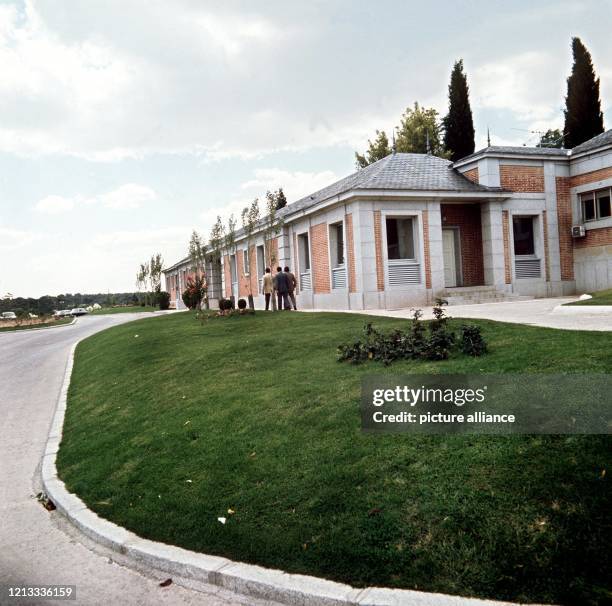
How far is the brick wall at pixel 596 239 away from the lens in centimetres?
2406

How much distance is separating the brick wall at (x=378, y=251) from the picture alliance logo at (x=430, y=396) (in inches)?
638

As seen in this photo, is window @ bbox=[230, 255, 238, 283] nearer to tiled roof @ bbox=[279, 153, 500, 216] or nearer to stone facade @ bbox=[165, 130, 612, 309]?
stone facade @ bbox=[165, 130, 612, 309]

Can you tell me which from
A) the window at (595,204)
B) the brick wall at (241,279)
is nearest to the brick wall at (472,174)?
the window at (595,204)

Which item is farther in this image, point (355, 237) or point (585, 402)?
point (355, 237)

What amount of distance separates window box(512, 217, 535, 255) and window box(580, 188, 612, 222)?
90.2 inches

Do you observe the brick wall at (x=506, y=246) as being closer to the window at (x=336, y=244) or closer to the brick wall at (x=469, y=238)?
the brick wall at (x=469, y=238)

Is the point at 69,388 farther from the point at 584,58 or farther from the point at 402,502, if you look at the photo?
the point at 584,58

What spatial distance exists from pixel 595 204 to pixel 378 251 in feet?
32.9

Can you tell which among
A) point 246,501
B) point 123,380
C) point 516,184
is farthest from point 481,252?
point 246,501

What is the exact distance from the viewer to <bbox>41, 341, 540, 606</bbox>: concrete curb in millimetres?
3578

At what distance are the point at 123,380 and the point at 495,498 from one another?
919 centimetres

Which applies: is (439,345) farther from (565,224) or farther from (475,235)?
(565,224)

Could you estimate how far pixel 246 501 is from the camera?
5.11 meters

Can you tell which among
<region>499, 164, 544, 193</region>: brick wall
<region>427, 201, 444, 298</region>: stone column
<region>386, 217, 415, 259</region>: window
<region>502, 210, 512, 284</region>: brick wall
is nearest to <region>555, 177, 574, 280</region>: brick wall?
<region>499, 164, 544, 193</region>: brick wall
